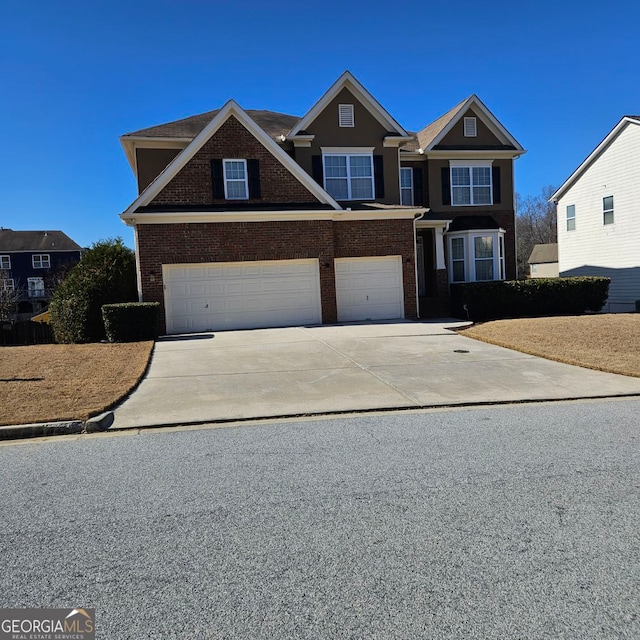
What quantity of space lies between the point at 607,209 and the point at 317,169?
1407cm

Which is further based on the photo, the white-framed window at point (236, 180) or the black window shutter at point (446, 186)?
the black window shutter at point (446, 186)

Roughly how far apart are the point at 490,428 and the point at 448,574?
3.47 m

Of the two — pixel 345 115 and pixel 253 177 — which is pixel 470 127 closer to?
pixel 345 115

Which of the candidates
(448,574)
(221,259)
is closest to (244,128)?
(221,259)

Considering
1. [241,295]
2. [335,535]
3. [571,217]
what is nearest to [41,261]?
[241,295]

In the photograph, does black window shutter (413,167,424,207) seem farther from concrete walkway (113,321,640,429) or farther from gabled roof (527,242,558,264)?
gabled roof (527,242,558,264)

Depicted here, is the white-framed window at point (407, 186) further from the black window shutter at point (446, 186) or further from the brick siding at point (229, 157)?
the brick siding at point (229, 157)

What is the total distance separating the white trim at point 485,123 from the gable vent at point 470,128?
38cm

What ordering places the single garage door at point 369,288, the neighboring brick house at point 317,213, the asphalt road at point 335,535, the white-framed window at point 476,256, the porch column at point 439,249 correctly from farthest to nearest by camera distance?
the white-framed window at point 476,256, the porch column at point 439,249, the single garage door at point 369,288, the neighboring brick house at point 317,213, the asphalt road at point 335,535

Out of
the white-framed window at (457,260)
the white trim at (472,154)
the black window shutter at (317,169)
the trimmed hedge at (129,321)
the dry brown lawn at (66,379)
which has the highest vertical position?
the white trim at (472,154)

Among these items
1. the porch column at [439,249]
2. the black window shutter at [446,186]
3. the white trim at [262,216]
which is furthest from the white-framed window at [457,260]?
the white trim at [262,216]

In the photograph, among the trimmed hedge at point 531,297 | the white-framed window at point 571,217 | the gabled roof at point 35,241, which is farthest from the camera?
the gabled roof at point 35,241

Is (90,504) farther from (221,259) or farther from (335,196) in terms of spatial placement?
(335,196)

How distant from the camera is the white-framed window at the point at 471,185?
2294 cm
